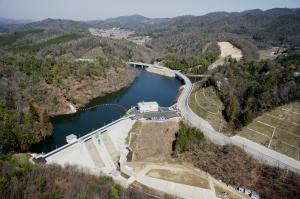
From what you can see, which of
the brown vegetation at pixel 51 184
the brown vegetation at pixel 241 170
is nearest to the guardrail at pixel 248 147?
the brown vegetation at pixel 241 170

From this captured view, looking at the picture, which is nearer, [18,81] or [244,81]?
[18,81]

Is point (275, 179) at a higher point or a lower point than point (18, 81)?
lower

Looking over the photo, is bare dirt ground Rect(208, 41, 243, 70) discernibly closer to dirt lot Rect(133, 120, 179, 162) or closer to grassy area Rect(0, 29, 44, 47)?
dirt lot Rect(133, 120, 179, 162)

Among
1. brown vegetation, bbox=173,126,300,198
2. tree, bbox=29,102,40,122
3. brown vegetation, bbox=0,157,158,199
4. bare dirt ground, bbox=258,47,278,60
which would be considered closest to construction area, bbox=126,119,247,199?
brown vegetation, bbox=173,126,300,198

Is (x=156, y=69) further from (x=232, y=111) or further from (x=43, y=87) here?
(x=232, y=111)

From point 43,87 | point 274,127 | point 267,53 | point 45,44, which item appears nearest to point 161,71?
point 45,44

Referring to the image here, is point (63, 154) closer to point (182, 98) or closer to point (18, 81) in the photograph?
point (18, 81)

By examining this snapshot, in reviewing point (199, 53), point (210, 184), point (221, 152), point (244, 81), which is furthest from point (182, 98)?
point (199, 53)
